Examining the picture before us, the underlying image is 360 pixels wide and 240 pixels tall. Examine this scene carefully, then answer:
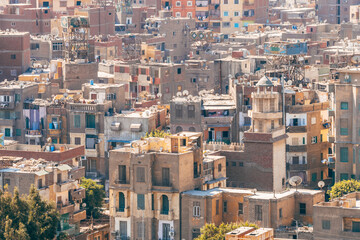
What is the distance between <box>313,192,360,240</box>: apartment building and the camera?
95188 millimetres

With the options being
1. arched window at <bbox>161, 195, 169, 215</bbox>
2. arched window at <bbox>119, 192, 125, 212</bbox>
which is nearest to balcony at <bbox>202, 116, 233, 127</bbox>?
arched window at <bbox>119, 192, 125, 212</bbox>

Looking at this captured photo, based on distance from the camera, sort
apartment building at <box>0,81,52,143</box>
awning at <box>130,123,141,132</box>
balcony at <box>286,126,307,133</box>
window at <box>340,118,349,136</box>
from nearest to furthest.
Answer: window at <box>340,118,349,136</box>
balcony at <box>286,126,307,133</box>
awning at <box>130,123,141,132</box>
apartment building at <box>0,81,52,143</box>

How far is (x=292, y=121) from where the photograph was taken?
128 metres

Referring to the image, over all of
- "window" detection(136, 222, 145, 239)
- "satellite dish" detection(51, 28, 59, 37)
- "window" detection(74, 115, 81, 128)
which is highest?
"satellite dish" detection(51, 28, 59, 37)

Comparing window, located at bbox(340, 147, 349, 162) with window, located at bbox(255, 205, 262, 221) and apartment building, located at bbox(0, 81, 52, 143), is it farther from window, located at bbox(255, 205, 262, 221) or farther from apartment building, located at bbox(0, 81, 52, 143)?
apartment building, located at bbox(0, 81, 52, 143)

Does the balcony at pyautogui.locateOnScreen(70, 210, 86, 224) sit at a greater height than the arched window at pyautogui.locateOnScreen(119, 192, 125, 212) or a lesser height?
lesser

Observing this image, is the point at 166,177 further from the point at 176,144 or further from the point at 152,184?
the point at 176,144

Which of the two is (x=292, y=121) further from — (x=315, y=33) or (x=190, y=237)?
(x=315, y=33)

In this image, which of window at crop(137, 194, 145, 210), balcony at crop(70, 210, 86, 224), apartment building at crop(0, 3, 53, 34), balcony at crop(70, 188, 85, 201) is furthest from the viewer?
→ apartment building at crop(0, 3, 53, 34)

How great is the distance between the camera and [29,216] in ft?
334

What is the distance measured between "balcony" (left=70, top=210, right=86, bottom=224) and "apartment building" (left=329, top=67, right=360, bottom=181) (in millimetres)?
22778

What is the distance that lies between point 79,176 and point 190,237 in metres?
14.6

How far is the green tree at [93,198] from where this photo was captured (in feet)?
377

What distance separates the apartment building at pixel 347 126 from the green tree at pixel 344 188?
18.0 ft
